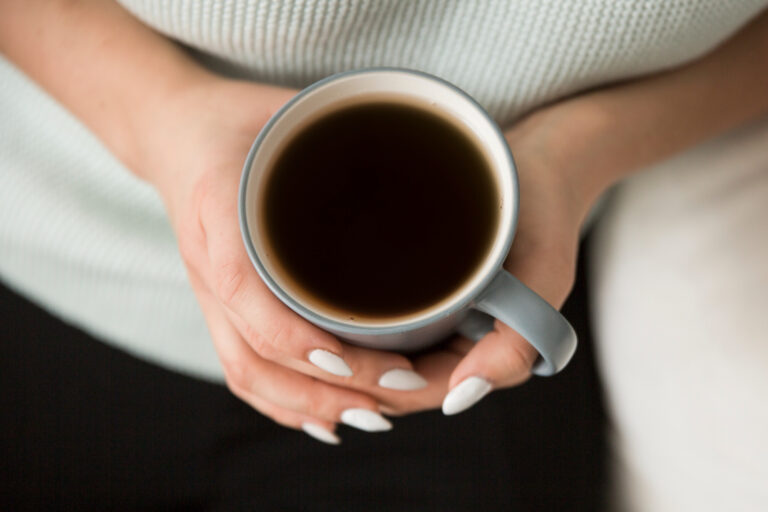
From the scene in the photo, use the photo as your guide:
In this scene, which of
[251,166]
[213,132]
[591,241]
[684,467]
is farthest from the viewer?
[591,241]

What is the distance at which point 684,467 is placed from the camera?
87cm

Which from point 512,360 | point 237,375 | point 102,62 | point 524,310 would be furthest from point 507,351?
point 102,62

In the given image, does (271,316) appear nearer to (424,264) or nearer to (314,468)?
(424,264)

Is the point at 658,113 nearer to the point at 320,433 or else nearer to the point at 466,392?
the point at 466,392

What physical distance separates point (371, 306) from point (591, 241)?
627mm

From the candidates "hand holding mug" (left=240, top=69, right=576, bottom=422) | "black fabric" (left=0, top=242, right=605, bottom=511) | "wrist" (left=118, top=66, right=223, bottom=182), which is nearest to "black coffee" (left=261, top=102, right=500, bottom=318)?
"hand holding mug" (left=240, top=69, right=576, bottom=422)

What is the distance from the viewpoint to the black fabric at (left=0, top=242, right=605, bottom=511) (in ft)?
2.97

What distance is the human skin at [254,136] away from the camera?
2.12ft

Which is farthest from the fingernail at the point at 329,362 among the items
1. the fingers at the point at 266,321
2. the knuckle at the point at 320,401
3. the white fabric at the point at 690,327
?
the white fabric at the point at 690,327

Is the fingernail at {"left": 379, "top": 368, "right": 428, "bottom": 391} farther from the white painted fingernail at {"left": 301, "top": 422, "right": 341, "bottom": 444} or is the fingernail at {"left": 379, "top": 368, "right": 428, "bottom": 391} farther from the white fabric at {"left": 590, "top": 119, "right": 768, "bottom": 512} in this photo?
the white fabric at {"left": 590, "top": 119, "right": 768, "bottom": 512}

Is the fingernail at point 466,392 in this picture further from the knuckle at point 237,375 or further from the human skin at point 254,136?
the knuckle at point 237,375

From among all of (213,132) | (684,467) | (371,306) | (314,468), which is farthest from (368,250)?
(684,467)

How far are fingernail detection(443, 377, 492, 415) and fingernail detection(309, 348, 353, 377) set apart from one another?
4.5 inches

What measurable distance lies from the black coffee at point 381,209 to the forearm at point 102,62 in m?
0.26
